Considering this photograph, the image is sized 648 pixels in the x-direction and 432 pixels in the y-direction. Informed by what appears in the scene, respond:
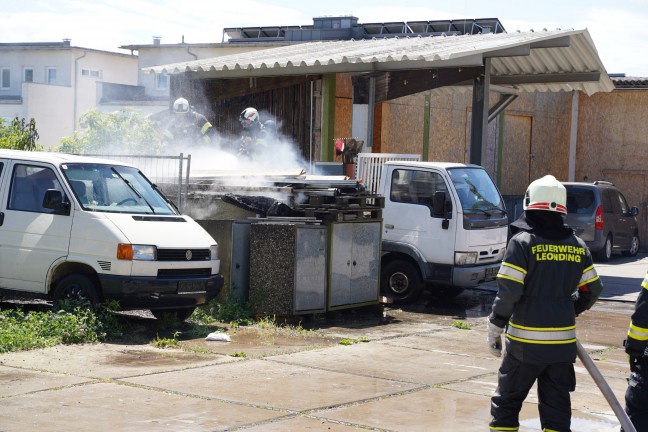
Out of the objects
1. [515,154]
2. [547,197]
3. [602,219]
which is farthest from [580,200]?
[547,197]

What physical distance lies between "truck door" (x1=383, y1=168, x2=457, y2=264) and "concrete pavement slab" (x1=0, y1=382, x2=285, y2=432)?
6.55 metres

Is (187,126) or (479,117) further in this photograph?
(187,126)

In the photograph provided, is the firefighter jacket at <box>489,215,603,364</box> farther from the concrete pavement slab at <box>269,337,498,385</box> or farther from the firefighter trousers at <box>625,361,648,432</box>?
the concrete pavement slab at <box>269,337,498,385</box>

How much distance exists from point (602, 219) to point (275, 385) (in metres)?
13.6

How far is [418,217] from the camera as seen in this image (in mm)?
13906

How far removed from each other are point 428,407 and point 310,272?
14.6 feet

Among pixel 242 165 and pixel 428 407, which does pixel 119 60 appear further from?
pixel 428 407

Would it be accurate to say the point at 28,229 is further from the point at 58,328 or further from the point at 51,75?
the point at 51,75

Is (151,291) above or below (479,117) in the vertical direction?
below

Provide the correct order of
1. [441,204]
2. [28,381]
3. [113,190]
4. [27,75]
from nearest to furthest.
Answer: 1. [28,381]
2. [113,190]
3. [441,204]
4. [27,75]

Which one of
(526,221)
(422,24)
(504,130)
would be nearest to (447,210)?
(526,221)

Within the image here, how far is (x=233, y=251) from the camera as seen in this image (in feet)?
40.2

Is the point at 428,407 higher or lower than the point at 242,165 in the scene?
lower

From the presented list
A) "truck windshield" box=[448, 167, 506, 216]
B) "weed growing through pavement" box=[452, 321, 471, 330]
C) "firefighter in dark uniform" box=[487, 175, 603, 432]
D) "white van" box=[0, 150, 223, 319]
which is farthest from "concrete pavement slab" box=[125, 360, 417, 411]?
→ "truck windshield" box=[448, 167, 506, 216]
